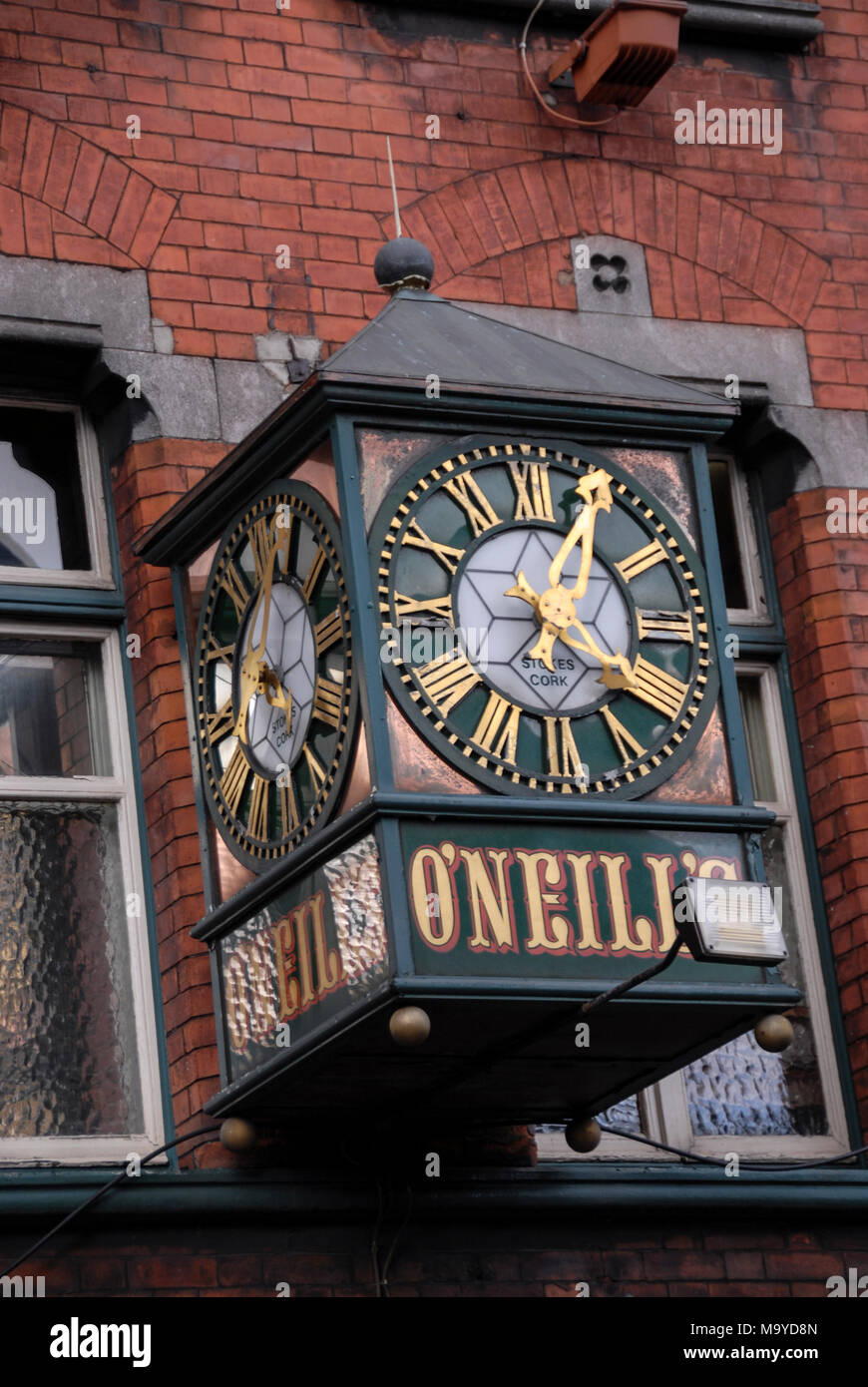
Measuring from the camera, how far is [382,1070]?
6680 millimetres

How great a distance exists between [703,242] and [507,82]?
2.82 ft

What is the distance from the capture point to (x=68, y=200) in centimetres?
801

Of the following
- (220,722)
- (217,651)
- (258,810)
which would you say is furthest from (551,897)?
(217,651)

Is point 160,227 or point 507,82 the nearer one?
point 160,227

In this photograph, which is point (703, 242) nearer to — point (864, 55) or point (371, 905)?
point (864, 55)

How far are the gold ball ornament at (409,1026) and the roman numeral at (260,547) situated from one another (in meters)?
1.45

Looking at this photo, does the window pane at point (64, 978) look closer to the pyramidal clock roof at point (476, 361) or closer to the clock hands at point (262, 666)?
the clock hands at point (262, 666)

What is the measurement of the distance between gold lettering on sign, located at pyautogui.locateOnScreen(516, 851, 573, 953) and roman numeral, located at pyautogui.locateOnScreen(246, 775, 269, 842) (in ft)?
2.71

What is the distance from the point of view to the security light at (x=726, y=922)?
6.18m

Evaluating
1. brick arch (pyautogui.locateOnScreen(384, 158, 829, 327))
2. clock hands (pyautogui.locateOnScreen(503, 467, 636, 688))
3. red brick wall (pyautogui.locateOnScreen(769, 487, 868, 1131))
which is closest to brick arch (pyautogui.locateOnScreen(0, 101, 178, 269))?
brick arch (pyautogui.locateOnScreen(384, 158, 829, 327))

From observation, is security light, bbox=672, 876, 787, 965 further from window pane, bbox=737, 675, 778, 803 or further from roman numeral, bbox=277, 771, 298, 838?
window pane, bbox=737, 675, 778, 803

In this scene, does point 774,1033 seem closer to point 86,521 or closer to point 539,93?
point 86,521
